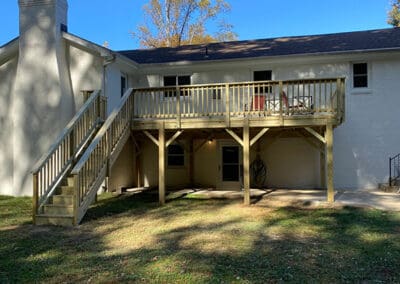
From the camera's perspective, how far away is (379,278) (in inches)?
192

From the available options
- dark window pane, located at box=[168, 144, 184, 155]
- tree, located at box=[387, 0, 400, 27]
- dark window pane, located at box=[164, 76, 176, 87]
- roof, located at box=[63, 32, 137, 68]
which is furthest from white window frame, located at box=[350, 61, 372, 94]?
tree, located at box=[387, 0, 400, 27]

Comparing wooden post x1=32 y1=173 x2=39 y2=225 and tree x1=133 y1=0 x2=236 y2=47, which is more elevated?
tree x1=133 y1=0 x2=236 y2=47

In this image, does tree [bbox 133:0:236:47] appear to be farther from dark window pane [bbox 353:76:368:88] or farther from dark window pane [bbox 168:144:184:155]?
dark window pane [bbox 353:76:368:88]

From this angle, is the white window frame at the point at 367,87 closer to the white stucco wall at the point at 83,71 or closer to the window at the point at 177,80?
the window at the point at 177,80

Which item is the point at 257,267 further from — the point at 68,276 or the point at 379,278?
the point at 68,276

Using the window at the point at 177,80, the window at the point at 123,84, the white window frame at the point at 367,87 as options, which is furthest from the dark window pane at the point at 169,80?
the white window frame at the point at 367,87

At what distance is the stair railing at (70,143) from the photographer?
334 inches

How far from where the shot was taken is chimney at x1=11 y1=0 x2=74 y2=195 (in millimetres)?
12414

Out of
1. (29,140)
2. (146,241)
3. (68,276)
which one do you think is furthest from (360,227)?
(29,140)

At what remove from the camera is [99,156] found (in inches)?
365

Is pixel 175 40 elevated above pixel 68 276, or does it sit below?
above

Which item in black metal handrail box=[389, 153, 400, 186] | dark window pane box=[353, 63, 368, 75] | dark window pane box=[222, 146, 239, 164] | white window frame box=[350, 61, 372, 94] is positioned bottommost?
black metal handrail box=[389, 153, 400, 186]

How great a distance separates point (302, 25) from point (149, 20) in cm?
1260

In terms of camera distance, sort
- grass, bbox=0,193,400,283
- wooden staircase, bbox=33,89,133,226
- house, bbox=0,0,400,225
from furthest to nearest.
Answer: house, bbox=0,0,400,225
wooden staircase, bbox=33,89,133,226
grass, bbox=0,193,400,283
